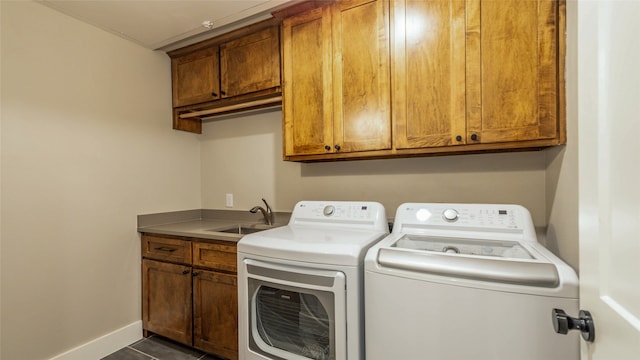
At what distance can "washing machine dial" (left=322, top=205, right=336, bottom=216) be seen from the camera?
184cm

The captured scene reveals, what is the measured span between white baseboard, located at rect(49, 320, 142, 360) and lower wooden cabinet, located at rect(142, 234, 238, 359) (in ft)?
0.25

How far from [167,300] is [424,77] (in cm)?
230

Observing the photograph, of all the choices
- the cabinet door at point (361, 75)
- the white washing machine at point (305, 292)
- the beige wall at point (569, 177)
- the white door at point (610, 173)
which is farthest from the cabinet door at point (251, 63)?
the white door at point (610, 173)

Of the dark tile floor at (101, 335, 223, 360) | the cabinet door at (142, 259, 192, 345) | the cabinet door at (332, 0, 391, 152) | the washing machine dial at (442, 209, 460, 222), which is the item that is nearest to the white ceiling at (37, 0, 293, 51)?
the cabinet door at (332, 0, 391, 152)

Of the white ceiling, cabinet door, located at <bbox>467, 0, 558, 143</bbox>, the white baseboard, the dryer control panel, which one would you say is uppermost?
the white ceiling

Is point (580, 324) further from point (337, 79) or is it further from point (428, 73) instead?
point (337, 79)

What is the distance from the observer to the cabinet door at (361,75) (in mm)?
1627

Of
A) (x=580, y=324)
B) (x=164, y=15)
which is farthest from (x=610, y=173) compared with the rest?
(x=164, y=15)

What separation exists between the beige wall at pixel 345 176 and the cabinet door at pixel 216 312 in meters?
0.74

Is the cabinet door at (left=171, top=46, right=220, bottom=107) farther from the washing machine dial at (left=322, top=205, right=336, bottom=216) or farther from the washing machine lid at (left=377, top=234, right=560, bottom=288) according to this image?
the washing machine lid at (left=377, top=234, right=560, bottom=288)

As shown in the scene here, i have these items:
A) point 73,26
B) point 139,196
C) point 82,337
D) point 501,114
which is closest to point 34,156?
point 139,196

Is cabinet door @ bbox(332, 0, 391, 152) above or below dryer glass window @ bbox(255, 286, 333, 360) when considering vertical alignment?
above

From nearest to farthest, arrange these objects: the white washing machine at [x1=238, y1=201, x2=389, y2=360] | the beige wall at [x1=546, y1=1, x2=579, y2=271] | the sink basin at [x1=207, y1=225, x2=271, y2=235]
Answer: the beige wall at [x1=546, y1=1, x2=579, y2=271]
the white washing machine at [x1=238, y1=201, x2=389, y2=360]
the sink basin at [x1=207, y1=225, x2=271, y2=235]

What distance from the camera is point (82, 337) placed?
1.93m
